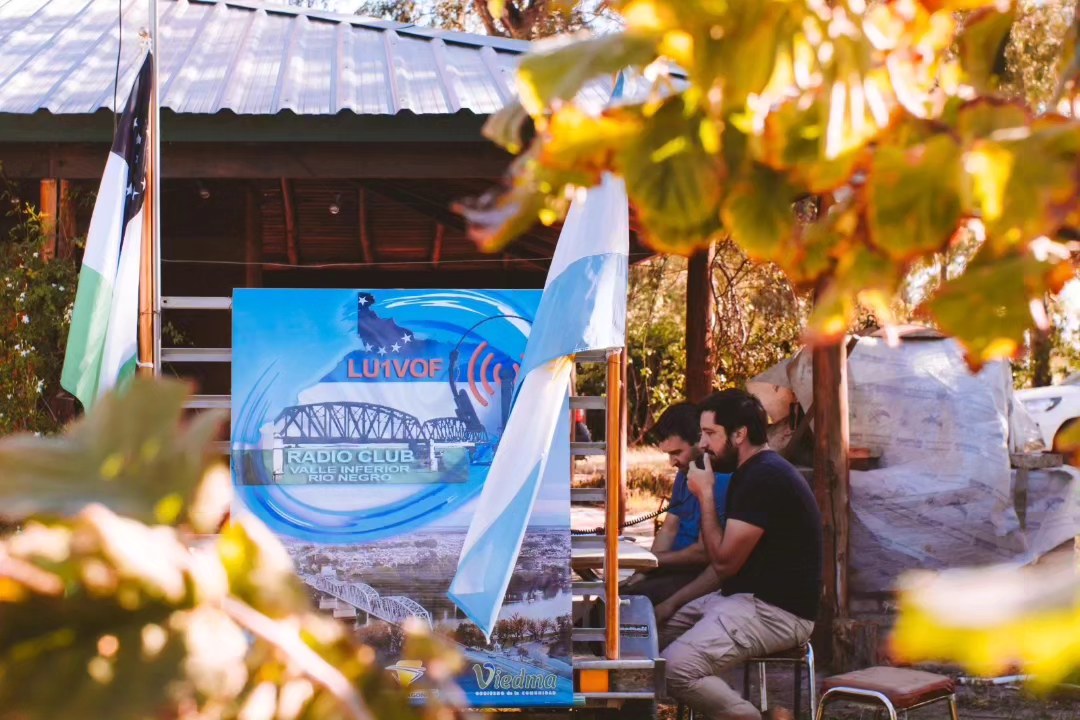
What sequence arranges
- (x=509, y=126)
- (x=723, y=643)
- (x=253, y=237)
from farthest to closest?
(x=253, y=237) → (x=723, y=643) → (x=509, y=126)

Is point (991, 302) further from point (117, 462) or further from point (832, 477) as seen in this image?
point (832, 477)

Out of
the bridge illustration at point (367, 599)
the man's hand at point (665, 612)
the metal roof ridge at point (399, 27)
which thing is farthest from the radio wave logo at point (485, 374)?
the metal roof ridge at point (399, 27)

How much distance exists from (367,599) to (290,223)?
4671mm

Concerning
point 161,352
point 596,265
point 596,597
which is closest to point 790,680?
point 596,597

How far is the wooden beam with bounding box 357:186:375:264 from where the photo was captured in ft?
27.0

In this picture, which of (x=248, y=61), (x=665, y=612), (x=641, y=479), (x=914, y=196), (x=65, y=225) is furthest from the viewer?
(x=641, y=479)

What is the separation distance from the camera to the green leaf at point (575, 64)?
84cm

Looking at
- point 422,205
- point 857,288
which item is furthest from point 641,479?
point 857,288

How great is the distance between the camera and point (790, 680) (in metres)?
7.34

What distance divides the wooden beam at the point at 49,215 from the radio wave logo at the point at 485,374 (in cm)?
244

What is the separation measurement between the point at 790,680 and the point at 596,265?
377cm

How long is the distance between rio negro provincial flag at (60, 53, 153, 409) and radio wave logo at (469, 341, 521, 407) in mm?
1341

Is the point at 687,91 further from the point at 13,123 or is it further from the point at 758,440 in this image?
the point at 13,123

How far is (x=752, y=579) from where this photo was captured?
16.7 feet
